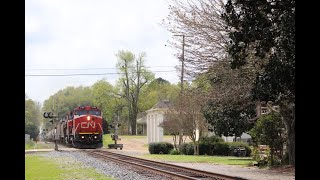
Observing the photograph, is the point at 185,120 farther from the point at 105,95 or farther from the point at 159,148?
the point at 105,95

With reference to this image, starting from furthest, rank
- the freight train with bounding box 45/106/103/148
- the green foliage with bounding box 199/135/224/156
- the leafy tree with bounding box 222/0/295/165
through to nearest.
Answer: the freight train with bounding box 45/106/103/148 < the green foliage with bounding box 199/135/224/156 < the leafy tree with bounding box 222/0/295/165

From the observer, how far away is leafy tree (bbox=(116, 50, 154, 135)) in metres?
26.7

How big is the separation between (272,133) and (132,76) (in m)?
9.21

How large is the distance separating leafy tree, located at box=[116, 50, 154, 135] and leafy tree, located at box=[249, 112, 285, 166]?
26.5 feet

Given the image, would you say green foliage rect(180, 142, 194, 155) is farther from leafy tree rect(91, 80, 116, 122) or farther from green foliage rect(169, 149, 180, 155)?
leafy tree rect(91, 80, 116, 122)

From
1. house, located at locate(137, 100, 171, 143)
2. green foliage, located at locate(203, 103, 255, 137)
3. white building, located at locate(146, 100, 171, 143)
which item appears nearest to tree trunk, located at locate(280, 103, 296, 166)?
green foliage, located at locate(203, 103, 255, 137)

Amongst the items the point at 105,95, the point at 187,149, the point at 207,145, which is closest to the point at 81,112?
the point at 105,95

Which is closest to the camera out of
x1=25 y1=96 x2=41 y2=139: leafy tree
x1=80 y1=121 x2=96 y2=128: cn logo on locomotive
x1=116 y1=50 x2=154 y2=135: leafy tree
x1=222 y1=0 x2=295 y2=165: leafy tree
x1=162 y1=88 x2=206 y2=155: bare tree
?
x1=222 y1=0 x2=295 y2=165: leafy tree

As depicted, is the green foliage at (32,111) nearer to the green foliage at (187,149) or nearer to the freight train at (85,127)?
the freight train at (85,127)

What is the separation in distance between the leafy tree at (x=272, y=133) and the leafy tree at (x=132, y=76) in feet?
26.5

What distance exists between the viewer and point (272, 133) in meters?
20.5

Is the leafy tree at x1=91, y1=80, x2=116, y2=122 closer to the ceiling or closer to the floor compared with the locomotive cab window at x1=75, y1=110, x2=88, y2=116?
closer to the ceiling

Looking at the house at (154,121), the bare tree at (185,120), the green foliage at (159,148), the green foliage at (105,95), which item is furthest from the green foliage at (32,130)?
the bare tree at (185,120)
